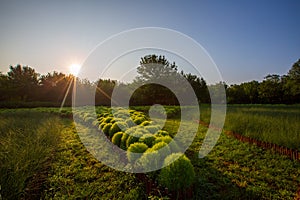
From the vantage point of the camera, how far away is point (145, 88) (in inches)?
1100

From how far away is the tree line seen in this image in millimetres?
28375

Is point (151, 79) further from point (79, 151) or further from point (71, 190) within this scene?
point (71, 190)

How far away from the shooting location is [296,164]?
4.98 meters

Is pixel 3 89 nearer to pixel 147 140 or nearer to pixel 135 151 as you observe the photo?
pixel 147 140

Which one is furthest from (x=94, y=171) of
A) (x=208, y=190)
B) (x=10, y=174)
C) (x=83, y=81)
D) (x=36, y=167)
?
(x=83, y=81)

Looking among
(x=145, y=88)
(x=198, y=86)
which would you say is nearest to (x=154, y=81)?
(x=145, y=88)

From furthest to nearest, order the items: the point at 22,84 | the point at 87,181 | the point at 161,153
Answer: the point at 22,84, the point at 87,181, the point at 161,153

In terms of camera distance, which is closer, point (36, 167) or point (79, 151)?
point (36, 167)

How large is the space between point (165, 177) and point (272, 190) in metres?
2.23

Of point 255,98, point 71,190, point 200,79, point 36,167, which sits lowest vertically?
point 71,190

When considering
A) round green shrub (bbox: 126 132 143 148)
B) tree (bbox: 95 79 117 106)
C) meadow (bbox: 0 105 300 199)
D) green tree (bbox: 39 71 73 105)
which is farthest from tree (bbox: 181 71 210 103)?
round green shrub (bbox: 126 132 143 148)

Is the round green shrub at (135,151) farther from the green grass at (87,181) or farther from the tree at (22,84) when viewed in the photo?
the tree at (22,84)

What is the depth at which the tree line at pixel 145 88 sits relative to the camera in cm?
2838

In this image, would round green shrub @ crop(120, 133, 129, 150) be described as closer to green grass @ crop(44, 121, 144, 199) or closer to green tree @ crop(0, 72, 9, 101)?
green grass @ crop(44, 121, 144, 199)
